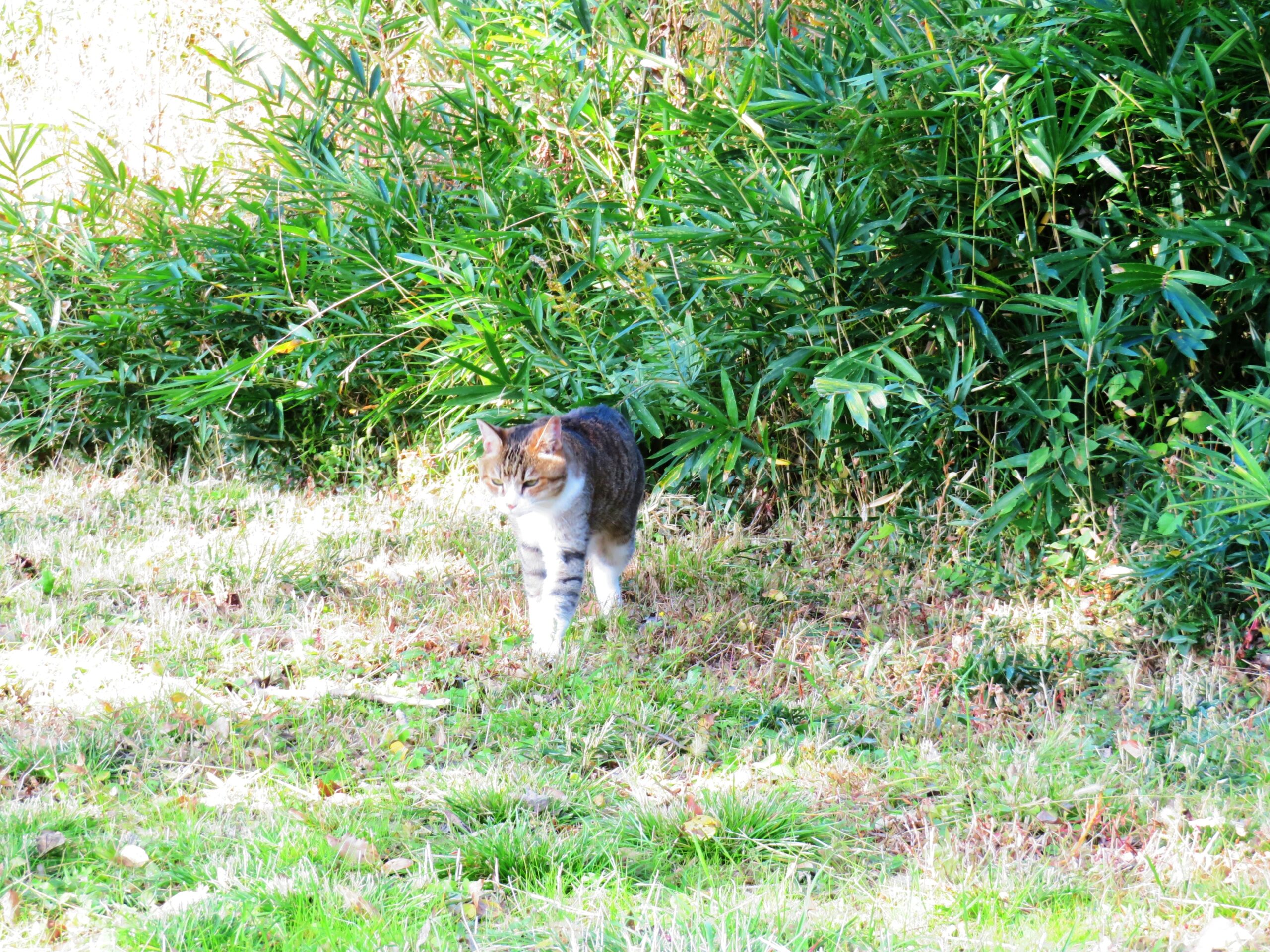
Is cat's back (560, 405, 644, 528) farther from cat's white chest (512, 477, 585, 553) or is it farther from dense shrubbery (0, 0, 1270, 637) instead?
dense shrubbery (0, 0, 1270, 637)

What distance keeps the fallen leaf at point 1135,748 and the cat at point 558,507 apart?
1.82 meters

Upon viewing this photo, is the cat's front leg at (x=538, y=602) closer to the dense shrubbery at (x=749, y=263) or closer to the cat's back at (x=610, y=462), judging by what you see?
the cat's back at (x=610, y=462)

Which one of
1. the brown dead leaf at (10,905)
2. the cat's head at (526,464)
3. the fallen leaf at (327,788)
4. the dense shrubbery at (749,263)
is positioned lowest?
the fallen leaf at (327,788)

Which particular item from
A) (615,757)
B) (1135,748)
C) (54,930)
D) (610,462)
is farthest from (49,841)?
(1135,748)

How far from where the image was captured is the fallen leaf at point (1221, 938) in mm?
2201

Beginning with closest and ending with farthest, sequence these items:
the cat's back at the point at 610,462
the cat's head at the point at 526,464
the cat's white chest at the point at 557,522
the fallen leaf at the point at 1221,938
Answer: the fallen leaf at the point at 1221,938 < the cat's head at the point at 526,464 < the cat's white chest at the point at 557,522 < the cat's back at the point at 610,462

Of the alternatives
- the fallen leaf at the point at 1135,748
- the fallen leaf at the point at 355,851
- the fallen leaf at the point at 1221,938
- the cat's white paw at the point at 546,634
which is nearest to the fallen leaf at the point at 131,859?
the fallen leaf at the point at 355,851

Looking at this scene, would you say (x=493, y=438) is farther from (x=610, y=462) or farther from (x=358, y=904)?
(x=358, y=904)

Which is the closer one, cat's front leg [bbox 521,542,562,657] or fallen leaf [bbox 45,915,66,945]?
fallen leaf [bbox 45,915,66,945]

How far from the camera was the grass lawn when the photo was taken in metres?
2.37

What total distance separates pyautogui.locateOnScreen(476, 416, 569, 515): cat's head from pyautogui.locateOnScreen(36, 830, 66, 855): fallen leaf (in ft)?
6.46

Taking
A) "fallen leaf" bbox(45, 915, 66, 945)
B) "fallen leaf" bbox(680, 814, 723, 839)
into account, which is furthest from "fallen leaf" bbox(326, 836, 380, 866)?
"fallen leaf" bbox(680, 814, 723, 839)

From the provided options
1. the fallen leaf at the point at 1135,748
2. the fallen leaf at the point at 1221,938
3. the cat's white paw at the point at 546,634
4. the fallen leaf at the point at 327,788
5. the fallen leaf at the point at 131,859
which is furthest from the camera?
the cat's white paw at the point at 546,634

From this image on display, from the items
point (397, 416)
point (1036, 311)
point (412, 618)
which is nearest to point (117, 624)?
point (412, 618)
